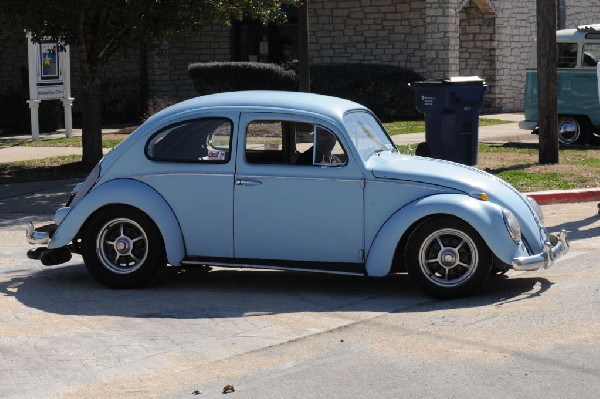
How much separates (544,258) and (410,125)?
53.6 ft

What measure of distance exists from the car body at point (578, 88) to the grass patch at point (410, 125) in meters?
3.08

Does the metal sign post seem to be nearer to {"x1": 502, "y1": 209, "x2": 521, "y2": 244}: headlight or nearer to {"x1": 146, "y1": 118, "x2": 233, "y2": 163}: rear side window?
{"x1": 146, "y1": 118, "x2": 233, "y2": 163}: rear side window

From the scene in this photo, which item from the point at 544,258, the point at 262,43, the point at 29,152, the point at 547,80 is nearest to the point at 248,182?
the point at 544,258

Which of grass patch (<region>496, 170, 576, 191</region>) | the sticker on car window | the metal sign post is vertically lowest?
grass patch (<region>496, 170, 576, 191</region>)

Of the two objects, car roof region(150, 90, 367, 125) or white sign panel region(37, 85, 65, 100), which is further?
white sign panel region(37, 85, 65, 100)

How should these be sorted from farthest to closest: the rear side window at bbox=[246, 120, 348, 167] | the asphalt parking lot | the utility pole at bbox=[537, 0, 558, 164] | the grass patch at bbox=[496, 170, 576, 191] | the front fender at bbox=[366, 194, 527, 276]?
the utility pole at bbox=[537, 0, 558, 164], the grass patch at bbox=[496, 170, 576, 191], the rear side window at bbox=[246, 120, 348, 167], the front fender at bbox=[366, 194, 527, 276], the asphalt parking lot

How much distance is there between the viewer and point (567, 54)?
20.8 meters

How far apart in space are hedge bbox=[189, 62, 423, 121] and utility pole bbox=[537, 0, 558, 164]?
10340 mm

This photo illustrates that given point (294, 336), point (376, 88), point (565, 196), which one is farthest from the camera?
point (376, 88)

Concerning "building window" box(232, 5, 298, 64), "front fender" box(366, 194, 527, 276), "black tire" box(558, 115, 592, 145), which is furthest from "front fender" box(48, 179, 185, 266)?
"building window" box(232, 5, 298, 64)

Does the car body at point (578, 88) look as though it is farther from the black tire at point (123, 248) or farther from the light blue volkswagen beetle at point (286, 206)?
the black tire at point (123, 248)

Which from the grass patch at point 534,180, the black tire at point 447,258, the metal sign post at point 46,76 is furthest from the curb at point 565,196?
the metal sign post at point 46,76

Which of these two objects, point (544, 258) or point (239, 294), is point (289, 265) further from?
point (544, 258)

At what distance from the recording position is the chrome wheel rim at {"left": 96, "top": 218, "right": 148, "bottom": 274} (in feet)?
29.7
